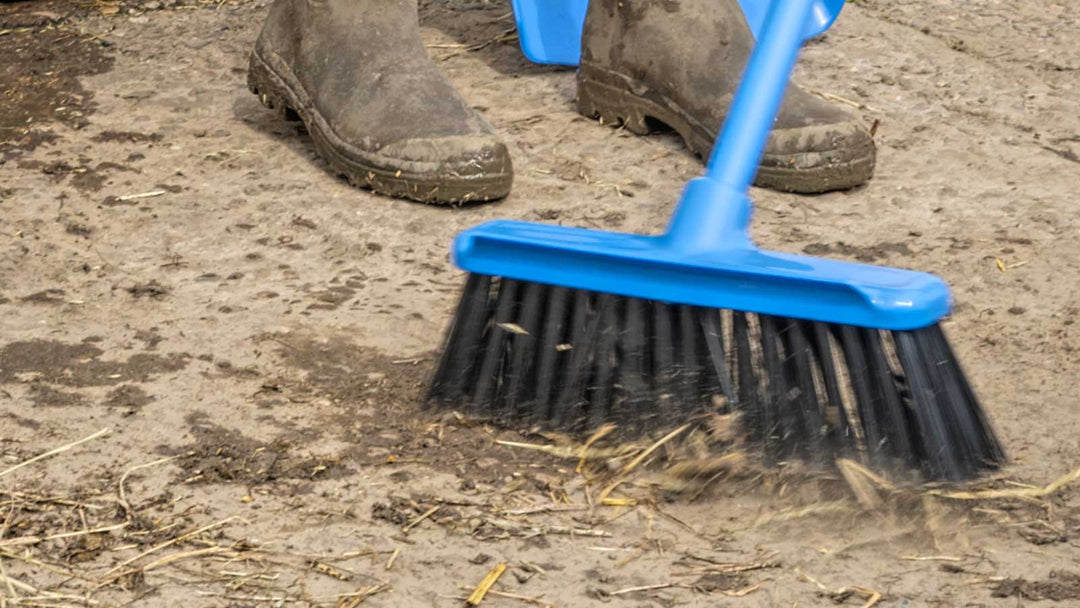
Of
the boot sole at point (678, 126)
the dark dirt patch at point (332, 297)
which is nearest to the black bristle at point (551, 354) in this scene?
the dark dirt patch at point (332, 297)

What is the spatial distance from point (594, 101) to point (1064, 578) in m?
1.50

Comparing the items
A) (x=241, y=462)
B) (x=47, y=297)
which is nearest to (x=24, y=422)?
(x=241, y=462)

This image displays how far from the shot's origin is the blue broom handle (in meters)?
1.49

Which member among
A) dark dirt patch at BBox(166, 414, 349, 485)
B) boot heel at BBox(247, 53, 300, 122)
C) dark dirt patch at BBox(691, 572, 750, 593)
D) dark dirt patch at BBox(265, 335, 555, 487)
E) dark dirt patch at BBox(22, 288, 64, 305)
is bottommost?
dark dirt patch at BBox(22, 288, 64, 305)

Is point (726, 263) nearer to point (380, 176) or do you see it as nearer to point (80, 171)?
Answer: point (380, 176)

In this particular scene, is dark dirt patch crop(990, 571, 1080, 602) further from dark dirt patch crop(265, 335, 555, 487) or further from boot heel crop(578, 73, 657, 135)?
boot heel crop(578, 73, 657, 135)

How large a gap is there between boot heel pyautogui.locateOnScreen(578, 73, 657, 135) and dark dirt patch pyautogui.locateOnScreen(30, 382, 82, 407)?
4.16 ft

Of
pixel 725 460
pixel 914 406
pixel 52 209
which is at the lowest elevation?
pixel 52 209

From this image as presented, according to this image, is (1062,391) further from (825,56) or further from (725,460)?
(825,56)

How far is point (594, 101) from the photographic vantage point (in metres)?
2.54

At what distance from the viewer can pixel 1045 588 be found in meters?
1.24

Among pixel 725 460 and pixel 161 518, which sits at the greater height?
pixel 725 460

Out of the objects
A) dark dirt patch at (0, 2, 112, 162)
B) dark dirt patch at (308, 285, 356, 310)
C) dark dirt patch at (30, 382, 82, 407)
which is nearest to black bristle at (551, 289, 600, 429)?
dark dirt patch at (308, 285, 356, 310)

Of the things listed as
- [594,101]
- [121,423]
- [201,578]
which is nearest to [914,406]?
[201,578]
